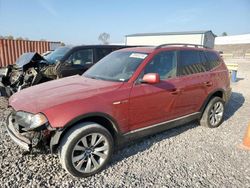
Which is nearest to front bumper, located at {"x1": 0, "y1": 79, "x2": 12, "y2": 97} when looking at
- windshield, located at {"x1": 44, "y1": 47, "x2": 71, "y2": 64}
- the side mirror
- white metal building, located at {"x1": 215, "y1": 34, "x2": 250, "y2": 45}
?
windshield, located at {"x1": 44, "y1": 47, "x2": 71, "y2": 64}

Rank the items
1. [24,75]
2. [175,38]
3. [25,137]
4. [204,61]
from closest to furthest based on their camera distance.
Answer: [25,137]
[204,61]
[24,75]
[175,38]

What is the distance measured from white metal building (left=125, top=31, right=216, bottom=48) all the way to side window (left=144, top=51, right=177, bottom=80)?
30900 millimetres

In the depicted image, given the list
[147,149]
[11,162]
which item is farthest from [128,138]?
[11,162]

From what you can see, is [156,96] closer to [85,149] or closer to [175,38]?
[85,149]

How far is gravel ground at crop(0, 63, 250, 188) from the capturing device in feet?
10.1

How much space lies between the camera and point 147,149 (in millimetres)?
4020

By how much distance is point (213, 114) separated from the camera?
204 inches

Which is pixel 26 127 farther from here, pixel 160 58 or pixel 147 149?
pixel 160 58

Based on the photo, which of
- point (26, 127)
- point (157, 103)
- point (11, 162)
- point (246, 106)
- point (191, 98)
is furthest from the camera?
point (246, 106)

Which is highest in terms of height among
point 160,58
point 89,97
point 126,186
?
point 160,58

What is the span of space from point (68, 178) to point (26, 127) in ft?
2.96

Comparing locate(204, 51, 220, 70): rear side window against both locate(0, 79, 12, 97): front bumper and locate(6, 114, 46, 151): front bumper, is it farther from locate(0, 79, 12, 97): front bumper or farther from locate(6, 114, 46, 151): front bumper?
locate(0, 79, 12, 97): front bumper

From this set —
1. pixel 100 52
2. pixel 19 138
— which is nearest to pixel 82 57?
pixel 100 52

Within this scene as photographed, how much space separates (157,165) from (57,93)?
6.16 ft
